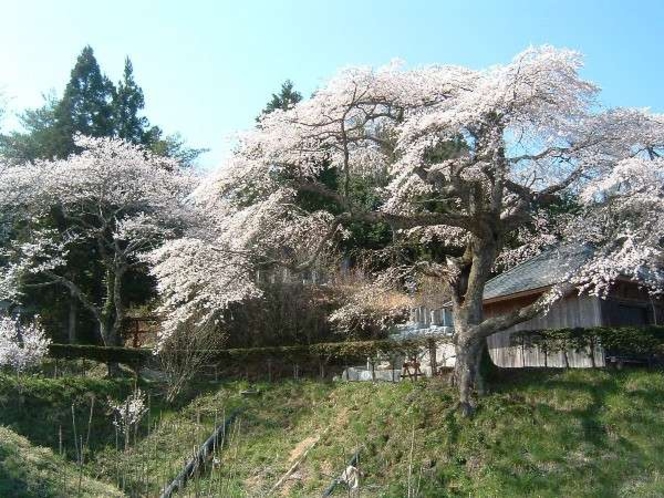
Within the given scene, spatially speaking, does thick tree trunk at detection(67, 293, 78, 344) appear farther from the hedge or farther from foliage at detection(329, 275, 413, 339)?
foliage at detection(329, 275, 413, 339)

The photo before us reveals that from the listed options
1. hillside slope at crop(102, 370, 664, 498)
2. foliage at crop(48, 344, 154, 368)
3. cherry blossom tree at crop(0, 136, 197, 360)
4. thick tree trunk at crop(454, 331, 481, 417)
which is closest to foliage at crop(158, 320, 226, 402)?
foliage at crop(48, 344, 154, 368)

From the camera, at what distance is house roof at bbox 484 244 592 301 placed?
12.9 m

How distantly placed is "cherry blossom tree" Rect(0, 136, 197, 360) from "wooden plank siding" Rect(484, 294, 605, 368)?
9.70 meters

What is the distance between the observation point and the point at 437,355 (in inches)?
583

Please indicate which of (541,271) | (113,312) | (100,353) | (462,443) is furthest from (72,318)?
(462,443)

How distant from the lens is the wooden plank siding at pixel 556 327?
13.4 metres

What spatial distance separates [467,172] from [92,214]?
1246 centimetres

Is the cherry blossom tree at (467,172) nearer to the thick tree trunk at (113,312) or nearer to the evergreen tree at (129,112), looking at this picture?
the thick tree trunk at (113,312)

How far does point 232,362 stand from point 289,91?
12.9m

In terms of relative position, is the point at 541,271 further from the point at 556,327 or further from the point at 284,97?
the point at 284,97

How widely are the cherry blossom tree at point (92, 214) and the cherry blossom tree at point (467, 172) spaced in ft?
22.4

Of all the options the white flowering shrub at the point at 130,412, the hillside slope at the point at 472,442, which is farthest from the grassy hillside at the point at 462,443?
the white flowering shrub at the point at 130,412

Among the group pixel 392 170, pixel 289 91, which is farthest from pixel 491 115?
pixel 289 91

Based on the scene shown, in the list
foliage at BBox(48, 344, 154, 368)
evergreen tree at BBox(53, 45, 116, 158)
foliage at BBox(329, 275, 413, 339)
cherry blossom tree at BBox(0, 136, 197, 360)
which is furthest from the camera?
evergreen tree at BBox(53, 45, 116, 158)
